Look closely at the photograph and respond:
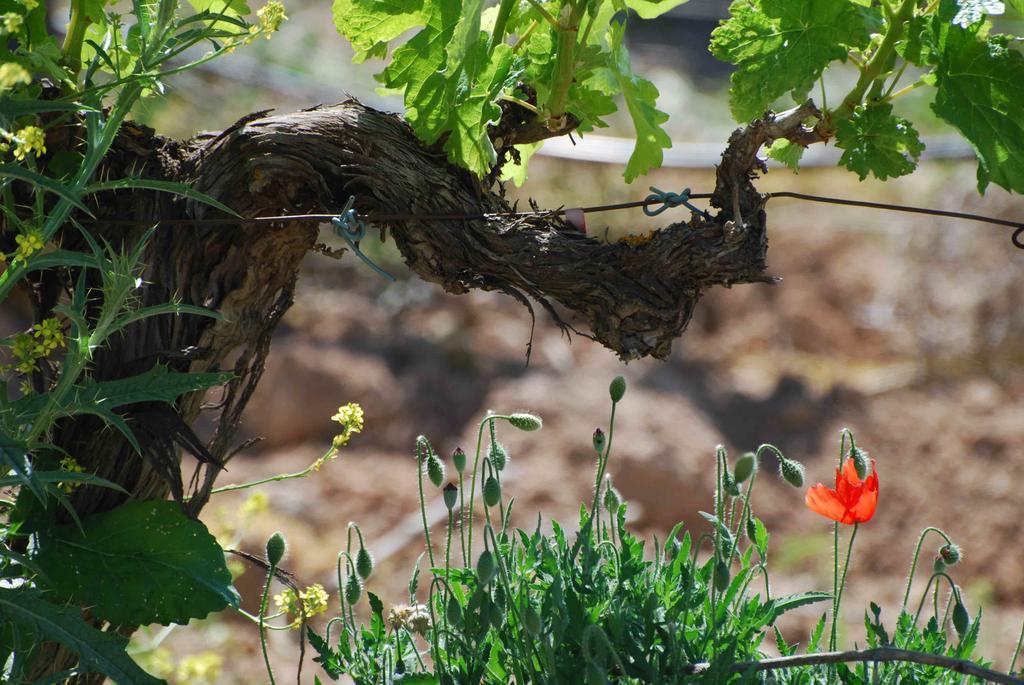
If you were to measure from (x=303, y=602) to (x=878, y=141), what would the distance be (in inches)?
33.8

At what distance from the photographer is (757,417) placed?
367 cm

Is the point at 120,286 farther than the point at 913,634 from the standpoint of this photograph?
No

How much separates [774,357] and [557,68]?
2.92 metres

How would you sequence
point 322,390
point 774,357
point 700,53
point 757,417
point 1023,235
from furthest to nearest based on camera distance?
point 700,53
point 1023,235
point 774,357
point 757,417
point 322,390

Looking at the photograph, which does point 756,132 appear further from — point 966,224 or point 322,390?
point 966,224

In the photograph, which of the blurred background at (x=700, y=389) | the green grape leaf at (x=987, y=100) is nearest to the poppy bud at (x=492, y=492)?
the green grape leaf at (x=987, y=100)

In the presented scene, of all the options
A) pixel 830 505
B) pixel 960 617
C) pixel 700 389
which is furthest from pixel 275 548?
pixel 700 389

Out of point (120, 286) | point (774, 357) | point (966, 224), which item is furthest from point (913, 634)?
point (966, 224)

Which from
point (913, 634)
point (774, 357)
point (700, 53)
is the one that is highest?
point (700, 53)

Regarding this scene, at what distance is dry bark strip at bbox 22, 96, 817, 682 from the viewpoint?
1.16 metres

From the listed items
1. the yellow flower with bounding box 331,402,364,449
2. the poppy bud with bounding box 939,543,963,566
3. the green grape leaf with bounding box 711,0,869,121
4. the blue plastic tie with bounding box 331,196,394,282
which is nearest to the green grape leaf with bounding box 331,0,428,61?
the blue plastic tie with bounding box 331,196,394,282

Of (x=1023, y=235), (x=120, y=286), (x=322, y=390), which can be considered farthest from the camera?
(x=1023, y=235)

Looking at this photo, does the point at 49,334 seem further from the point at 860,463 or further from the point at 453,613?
the point at 860,463

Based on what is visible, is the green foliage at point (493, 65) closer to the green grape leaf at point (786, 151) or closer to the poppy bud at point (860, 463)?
the green grape leaf at point (786, 151)
